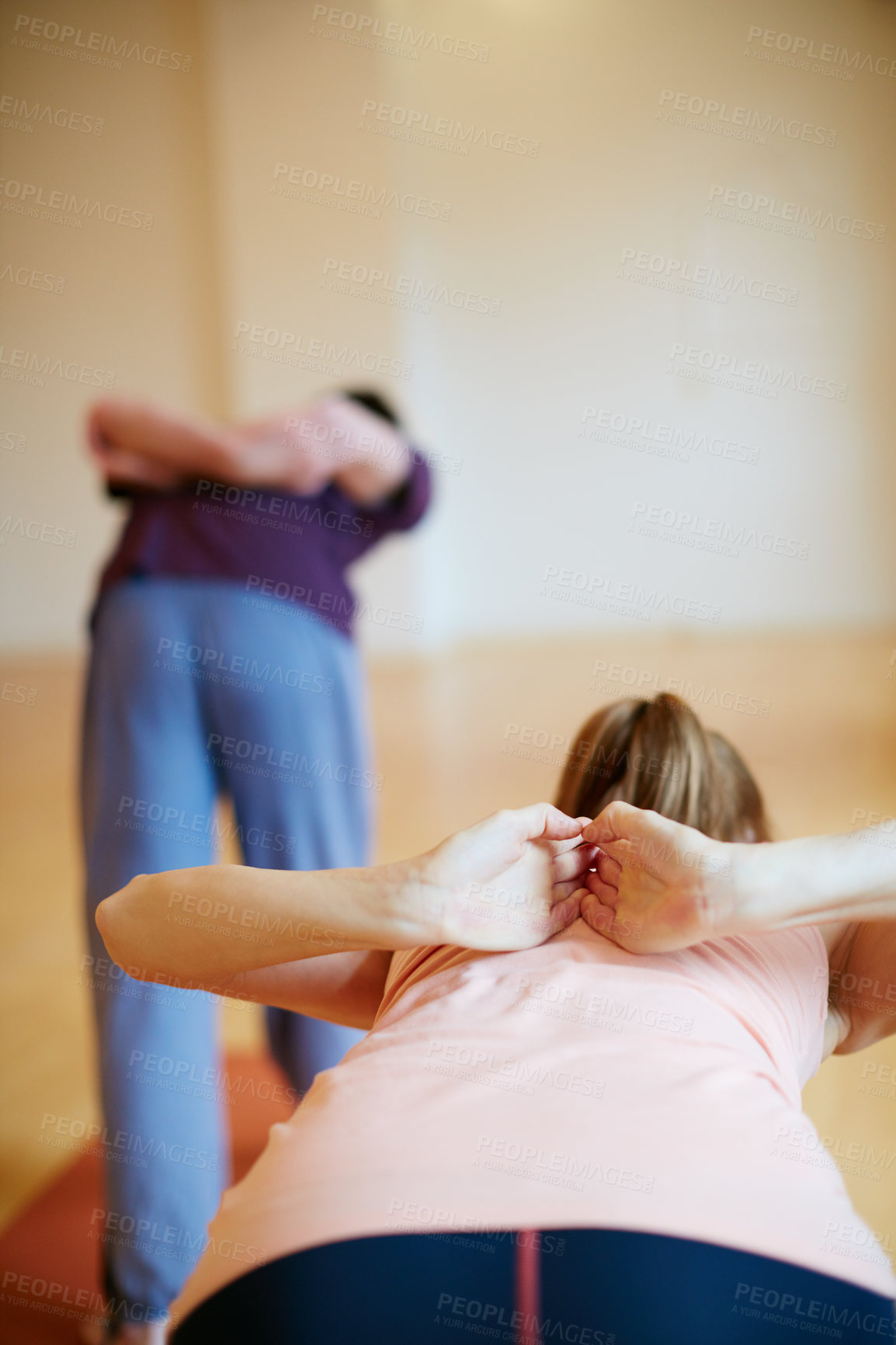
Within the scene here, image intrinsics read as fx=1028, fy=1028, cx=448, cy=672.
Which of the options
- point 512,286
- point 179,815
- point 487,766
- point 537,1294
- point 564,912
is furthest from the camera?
point 512,286

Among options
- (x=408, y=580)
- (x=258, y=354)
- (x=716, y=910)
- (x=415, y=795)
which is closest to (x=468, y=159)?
(x=258, y=354)

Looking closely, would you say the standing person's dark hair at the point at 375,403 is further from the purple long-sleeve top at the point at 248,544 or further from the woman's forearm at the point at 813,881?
the woman's forearm at the point at 813,881

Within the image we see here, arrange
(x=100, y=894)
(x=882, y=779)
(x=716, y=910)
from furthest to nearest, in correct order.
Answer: (x=882, y=779)
(x=100, y=894)
(x=716, y=910)

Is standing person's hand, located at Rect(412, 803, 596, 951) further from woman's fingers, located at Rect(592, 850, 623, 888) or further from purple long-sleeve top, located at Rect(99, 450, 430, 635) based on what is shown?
purple long-sleeve top, located at Rect(99, 450, 430, 635)

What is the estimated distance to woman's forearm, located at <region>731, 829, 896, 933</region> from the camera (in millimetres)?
732

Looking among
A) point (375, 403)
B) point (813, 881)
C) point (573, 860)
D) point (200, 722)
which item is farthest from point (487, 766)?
point (813, 881)

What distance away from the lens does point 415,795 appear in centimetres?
364

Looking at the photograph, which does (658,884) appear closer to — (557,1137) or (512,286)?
(557,1137)

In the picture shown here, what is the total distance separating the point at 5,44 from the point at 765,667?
5.59 meters

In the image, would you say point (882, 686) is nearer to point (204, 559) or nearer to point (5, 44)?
point (204, 559)

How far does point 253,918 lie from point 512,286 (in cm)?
626

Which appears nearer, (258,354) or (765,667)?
(765,667)

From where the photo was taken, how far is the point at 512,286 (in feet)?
21.1

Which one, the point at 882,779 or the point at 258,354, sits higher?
the point at 258,354
